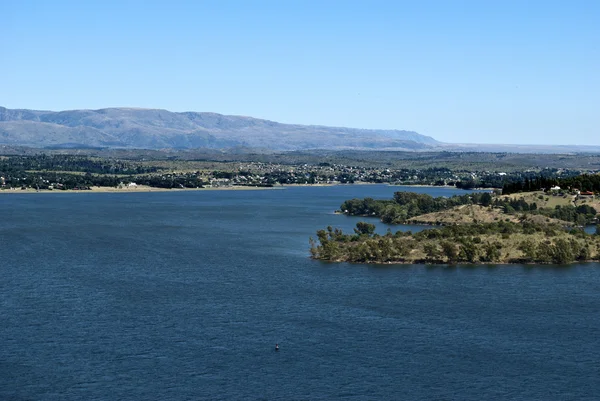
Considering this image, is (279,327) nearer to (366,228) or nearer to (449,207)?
(366,228)

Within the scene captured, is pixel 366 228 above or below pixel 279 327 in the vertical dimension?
above

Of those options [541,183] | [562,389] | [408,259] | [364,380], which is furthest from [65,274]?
[541,183]

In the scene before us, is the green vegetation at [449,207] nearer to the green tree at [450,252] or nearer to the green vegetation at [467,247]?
the green vegetation at [467,247]

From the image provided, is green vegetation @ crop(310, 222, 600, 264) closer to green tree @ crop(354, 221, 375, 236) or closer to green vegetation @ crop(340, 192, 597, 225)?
green tree @ crop(354, 221, 375, 236)

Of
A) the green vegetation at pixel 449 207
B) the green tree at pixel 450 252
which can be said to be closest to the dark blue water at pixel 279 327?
the green tree at pixel 450 252

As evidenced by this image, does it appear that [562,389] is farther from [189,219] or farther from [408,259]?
[189,219]

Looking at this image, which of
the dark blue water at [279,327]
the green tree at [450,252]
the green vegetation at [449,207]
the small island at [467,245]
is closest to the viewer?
the dark blue water at [279,327]

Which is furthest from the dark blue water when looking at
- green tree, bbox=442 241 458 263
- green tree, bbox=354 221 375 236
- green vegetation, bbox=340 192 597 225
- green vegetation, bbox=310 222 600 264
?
green vegetation, bbox=340 192 597 225

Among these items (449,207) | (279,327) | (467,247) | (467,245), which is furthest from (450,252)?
(449,207)
